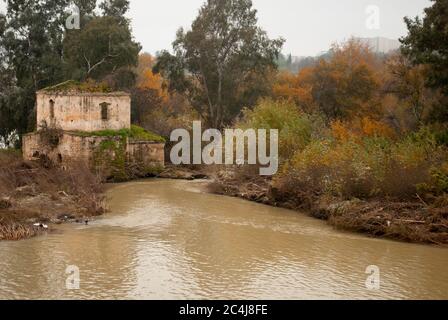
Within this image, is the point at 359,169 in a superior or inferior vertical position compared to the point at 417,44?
inferior

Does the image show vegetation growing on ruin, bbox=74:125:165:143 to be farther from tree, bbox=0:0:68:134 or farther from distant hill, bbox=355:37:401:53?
distant hill, bbox=355:37:401:53

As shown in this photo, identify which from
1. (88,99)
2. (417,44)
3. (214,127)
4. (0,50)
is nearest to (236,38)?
(214,127)

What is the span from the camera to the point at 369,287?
497 inches

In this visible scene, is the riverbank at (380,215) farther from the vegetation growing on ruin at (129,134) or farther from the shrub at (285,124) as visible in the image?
the vegetation growing on ruin at (129,134)

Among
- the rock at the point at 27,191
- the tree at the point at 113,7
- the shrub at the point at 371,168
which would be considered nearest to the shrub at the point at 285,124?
the shrub at the point at 371,168

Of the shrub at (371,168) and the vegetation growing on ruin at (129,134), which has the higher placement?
the vegetation growing on ruin at (129,134)

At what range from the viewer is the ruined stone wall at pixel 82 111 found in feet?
100

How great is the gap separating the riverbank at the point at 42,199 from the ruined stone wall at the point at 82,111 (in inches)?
156

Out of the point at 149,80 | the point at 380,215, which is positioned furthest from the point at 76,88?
the point at 149,80

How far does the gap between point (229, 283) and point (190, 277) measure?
99cm

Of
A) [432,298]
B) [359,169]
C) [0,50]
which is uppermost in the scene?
[0,50]

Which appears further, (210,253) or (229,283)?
(210,253)
